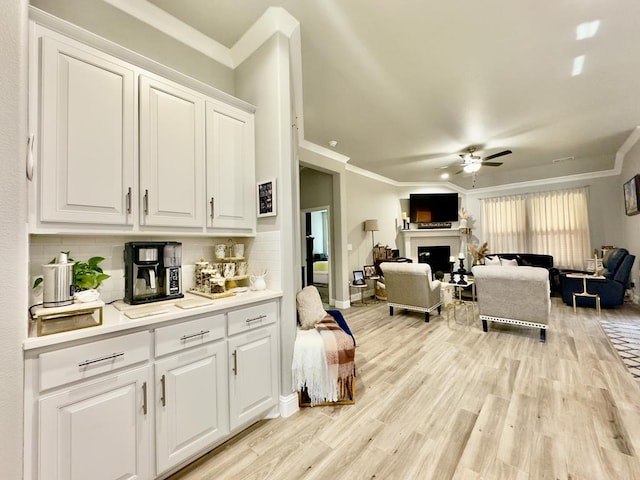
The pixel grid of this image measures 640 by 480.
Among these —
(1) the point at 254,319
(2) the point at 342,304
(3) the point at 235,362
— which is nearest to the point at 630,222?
(2) the point at 342,304

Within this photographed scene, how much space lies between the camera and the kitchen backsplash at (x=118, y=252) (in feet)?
4.72

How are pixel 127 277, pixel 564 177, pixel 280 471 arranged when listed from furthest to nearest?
pixel 564 177
pixel 127 277
pixel 280 471

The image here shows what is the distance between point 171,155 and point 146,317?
3.38 ft

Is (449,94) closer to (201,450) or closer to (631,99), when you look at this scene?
(631,99)

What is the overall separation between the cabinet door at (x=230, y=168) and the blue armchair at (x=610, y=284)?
5.79 meters

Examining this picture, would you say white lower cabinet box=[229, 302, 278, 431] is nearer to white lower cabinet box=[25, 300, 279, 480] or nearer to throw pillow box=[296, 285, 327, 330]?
white lower cabinet box=[25, 300, 279, 480]

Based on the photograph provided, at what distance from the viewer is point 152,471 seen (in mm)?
1308

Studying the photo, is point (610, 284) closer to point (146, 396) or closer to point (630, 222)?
point (630, 222)

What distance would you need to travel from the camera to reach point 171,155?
5.57 feet

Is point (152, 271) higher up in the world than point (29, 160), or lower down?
lower down

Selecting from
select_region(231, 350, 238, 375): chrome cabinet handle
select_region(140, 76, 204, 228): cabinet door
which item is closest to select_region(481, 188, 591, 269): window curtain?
select_region(231, 350, 238, 375): chrome cabinet handle

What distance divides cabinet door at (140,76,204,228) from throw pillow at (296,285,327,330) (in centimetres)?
106

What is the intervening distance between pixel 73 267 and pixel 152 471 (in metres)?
1.12

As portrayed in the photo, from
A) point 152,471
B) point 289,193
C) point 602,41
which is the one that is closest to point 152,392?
point 152,471
